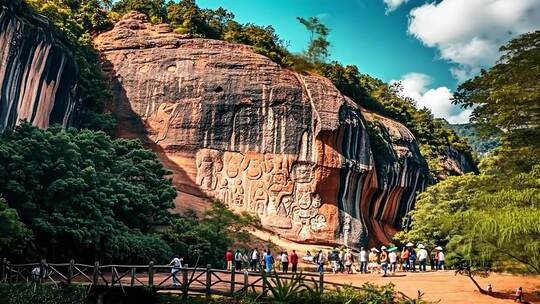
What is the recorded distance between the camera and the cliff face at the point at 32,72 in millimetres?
20688

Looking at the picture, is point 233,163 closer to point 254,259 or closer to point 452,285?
point 254,259

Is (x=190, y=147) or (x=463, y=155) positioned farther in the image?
(x=463, y=155)

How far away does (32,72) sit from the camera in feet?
75.8

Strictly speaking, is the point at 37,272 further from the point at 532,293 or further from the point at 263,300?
the point at 532,293

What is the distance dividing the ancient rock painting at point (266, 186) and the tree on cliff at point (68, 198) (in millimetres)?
9202

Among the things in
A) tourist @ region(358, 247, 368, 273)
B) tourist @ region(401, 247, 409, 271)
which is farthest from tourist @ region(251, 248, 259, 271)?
tourist @ region(401, 247, 409, 271)

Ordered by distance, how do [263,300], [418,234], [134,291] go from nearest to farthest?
[263,300], [134,291], [418,234]

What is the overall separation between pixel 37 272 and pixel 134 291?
2.68 metres

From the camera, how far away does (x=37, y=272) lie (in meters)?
12.8

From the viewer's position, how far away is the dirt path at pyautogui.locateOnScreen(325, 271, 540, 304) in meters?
13.5

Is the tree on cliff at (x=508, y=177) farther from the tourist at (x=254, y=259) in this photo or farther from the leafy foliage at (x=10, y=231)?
the leafy foliage at (x=10, y=231)

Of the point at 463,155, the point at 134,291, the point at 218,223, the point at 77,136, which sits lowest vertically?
the point at 134,291

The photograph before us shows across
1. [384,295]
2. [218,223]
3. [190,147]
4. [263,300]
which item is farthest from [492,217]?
[190,147]

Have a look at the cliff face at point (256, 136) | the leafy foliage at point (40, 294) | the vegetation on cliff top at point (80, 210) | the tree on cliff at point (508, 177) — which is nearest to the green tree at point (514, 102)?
the tree on cliff at point (508, 177)
